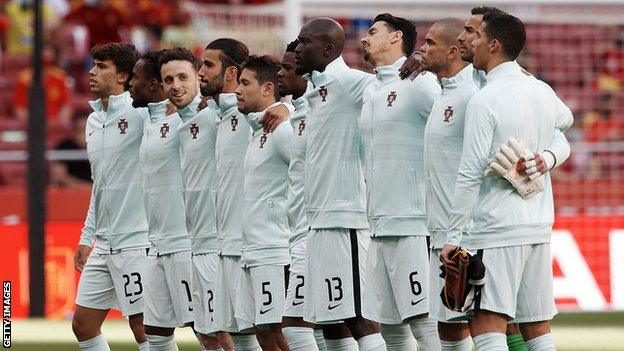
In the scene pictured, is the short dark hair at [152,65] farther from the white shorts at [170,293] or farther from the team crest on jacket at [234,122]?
the white shorts at [170,293]

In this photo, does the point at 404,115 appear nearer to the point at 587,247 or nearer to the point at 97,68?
the point at 97,68

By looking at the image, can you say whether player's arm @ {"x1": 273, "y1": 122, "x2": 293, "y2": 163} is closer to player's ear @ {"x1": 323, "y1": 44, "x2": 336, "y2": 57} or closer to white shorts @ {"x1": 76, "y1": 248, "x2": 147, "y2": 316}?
player's ear @ {"x1": 323, "y1": 44, "x2": 336, "y2": 57}

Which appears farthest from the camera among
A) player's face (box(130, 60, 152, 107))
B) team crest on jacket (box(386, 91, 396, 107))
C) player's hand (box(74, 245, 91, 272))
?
player's hand (box(74, 245, 91, 272))

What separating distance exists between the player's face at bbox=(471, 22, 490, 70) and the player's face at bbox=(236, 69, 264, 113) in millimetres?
2206

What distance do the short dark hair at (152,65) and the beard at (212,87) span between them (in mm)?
614

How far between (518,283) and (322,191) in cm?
178

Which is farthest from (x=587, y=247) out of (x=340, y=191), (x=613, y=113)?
(x=340, y=191)

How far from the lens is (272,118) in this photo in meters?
9.59

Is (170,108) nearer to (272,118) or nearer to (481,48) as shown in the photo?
(272,118)

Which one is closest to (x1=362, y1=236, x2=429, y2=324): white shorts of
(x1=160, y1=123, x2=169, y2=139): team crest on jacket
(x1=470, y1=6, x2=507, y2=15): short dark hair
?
(x1=470, y1=6, x2=507, y2=15): short dark hair

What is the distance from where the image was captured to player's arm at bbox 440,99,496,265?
24.9 ft

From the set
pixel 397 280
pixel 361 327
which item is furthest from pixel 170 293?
pixel 397 280

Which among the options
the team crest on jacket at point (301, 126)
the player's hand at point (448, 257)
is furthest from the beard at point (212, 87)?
the player's hand at point (448, 257)

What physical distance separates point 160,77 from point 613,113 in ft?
34.1
